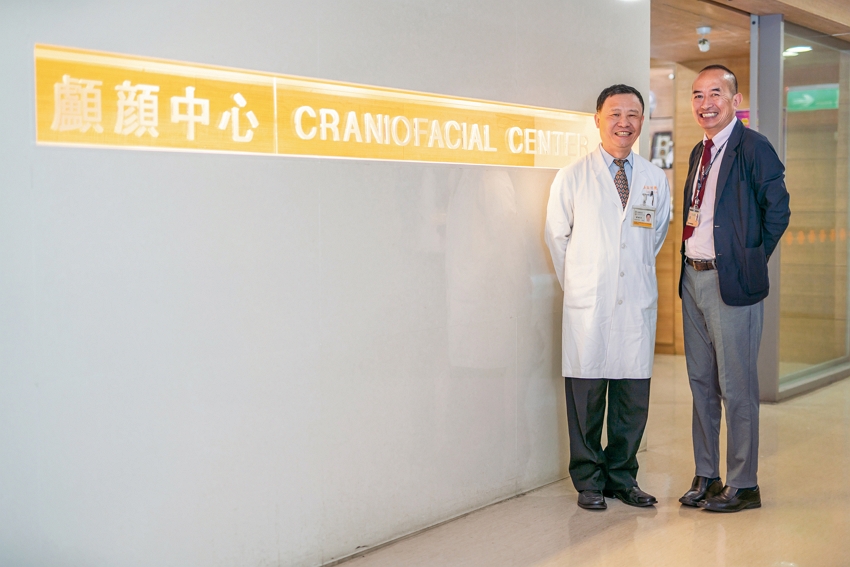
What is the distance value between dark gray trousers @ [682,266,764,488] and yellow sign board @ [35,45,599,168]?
3.11 feet

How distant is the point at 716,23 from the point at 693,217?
2685mm

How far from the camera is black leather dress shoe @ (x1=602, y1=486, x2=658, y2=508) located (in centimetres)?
360

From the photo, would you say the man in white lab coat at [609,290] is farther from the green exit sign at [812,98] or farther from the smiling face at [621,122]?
the green exit sign at [812,98]

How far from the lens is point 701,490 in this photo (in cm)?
362

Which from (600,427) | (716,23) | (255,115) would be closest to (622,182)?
(600,427)

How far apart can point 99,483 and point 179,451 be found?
249 mm

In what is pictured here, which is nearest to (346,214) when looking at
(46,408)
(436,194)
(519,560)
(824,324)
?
(436,194)

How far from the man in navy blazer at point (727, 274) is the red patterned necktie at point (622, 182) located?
276 millimetres

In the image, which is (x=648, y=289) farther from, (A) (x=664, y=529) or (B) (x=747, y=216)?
(A) (x=664, y=529)

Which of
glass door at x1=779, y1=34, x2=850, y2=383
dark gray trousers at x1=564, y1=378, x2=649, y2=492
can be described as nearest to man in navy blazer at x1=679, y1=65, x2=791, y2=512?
dark gray trousers at x1=564, y1=378, x2=649, y2=492

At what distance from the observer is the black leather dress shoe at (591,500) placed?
11.7ft

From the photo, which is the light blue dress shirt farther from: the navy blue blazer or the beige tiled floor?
the beige tiled floor

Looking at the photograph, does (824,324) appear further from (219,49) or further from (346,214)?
(219,49)

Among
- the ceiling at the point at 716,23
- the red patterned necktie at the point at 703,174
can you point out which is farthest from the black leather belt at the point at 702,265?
the ceiling at the point at 716,23
